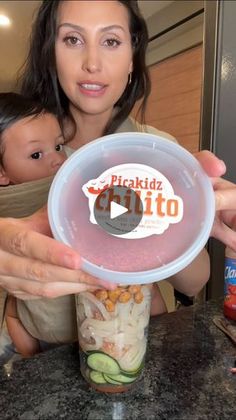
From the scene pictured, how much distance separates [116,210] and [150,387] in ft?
0.84

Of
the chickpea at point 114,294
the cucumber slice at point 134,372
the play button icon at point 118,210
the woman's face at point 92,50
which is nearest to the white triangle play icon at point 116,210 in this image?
the play button icon at point 118,210

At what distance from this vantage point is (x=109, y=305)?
471 mm

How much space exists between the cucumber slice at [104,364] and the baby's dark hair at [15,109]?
500mm

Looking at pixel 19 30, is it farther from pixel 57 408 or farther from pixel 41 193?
pixel 57 408

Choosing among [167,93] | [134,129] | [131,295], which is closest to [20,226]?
[131,295]

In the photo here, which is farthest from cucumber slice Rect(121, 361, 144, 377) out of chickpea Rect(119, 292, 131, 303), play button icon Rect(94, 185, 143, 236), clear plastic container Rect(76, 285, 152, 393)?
play button icon Rect(94, 185, 143, 236)

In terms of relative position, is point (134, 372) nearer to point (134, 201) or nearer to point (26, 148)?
point (134, 201)

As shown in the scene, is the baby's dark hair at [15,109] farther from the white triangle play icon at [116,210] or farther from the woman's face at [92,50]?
the white triangle play icon at [116,210]

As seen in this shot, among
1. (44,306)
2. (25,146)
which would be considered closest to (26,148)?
(25,146)

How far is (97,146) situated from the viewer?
0.45 meters

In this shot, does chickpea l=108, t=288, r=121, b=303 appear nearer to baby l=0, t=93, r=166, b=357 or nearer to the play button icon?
the play button icon

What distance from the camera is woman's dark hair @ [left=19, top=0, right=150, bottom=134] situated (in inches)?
28.1

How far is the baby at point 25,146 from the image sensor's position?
30.0 inches

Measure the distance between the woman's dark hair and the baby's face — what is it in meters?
0.04
